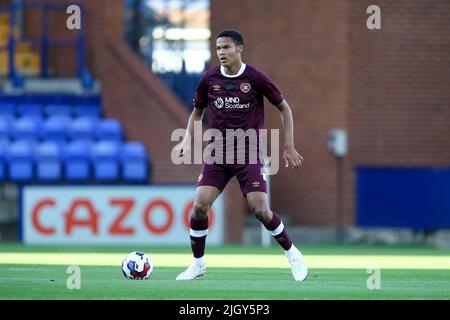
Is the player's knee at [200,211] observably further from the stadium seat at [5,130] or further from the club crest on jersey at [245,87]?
the stadium seat at [5,130]

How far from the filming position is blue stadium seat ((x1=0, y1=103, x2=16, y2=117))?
21.8m

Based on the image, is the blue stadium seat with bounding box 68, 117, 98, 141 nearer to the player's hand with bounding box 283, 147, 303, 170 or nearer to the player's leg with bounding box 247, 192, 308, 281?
the player's leg with bounding box 247, 192, 308, 281

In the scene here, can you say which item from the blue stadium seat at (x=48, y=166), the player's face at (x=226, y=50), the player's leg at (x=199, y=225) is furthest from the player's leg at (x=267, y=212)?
the blue stadium seat at (x=48, y=166)

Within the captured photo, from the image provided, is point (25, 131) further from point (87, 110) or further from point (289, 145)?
point (289, 145)

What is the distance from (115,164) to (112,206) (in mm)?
861

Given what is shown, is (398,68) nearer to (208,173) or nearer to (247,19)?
(247,19)

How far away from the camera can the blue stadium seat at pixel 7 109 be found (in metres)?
21.8

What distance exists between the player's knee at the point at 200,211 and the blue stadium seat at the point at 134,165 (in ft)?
28.9

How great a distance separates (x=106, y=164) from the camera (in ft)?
67.6

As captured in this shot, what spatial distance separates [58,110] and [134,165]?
86.3 inches

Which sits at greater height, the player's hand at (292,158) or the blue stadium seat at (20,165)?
the player's hand at (292,158)

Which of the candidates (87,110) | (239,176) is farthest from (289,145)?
Result: (87,110)

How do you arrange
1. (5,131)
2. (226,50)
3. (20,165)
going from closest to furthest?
(226,50) → (20,165) → (5,131)

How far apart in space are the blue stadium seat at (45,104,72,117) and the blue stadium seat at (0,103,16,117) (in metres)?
0.59
